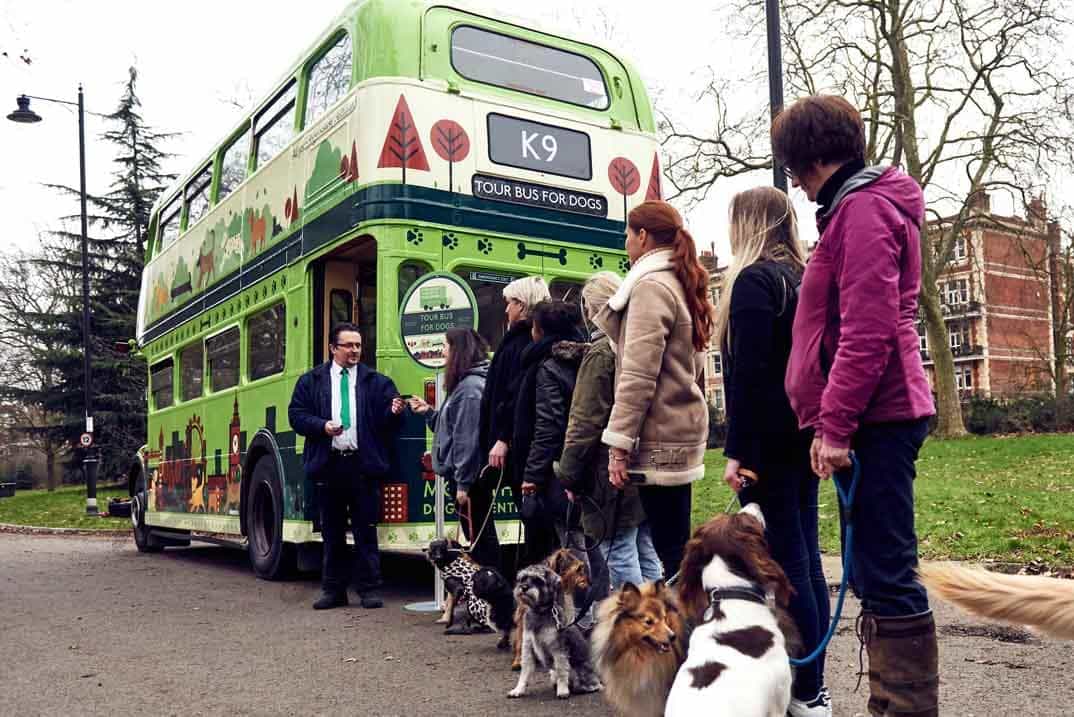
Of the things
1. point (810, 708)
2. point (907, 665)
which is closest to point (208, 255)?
point (810, 708)

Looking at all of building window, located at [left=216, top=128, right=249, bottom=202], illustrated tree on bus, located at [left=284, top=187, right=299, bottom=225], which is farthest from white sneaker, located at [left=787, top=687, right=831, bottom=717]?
building window, located at [left=216, top=128, right=249, bottom=202]

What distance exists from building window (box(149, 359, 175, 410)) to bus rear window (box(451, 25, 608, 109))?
6.68m

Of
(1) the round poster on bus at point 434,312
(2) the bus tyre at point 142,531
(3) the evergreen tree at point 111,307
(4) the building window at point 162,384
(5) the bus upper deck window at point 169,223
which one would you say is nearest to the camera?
(1) the round poster on bus at point 434,312

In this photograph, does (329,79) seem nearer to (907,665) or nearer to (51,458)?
(907,665)

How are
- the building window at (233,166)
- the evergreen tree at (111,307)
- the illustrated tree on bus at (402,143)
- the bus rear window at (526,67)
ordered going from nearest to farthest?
the illustrated tree on bus at (402,143)
the bus rear window at (526,67)
the building window at (233,166)
the evergreen tree at (111,307)

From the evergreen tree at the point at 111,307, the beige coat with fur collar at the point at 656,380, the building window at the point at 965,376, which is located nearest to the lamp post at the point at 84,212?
the evergreen tree at the point at 111,307

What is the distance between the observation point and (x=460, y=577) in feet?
21.4

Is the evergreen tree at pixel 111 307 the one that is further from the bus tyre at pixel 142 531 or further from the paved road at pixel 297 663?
the paved road at pixel 297 663

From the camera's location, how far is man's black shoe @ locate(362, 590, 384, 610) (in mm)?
7836

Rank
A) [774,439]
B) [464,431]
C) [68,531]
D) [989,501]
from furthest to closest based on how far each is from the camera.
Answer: [68,531], [989,501], [464,431], [774,439]

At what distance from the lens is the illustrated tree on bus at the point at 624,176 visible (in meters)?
9.07

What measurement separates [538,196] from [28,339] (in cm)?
3566

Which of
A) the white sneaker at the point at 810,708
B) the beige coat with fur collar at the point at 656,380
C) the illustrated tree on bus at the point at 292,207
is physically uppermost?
the illustrated tree on bus at the point at 292,207

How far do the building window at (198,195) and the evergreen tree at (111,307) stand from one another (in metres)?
24.9
